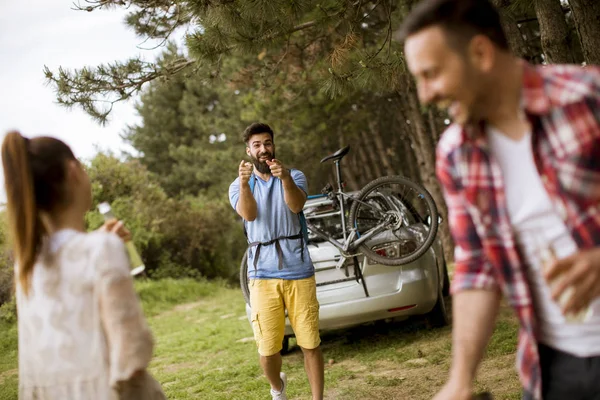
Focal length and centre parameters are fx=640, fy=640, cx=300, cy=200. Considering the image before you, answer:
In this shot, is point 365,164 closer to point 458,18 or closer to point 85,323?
point 85,323

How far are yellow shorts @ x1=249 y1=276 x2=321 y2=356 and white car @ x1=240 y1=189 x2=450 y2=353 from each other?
1765 millimetres

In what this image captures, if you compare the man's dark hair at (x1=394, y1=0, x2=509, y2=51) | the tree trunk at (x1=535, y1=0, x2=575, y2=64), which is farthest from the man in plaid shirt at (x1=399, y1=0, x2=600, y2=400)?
the tree trunk at (x1=535, y1=0, x2=575, y2=64)

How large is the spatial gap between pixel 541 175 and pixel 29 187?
1.53 meters

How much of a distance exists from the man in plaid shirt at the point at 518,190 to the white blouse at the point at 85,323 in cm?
96

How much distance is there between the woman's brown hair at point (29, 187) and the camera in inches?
80.2

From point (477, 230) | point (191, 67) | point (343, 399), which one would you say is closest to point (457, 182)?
point (477, 230)

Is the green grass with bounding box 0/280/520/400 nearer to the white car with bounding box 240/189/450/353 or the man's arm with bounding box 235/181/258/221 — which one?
the white car with bounding box 240/189/450/353

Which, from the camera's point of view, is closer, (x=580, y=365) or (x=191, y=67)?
(x=580, y=365)

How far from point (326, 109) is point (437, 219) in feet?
32.6

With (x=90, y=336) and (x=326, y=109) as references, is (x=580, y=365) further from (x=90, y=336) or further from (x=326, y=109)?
(x=326, y=109)

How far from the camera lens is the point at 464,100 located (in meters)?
1.62

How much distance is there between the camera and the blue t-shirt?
4578 millimetres

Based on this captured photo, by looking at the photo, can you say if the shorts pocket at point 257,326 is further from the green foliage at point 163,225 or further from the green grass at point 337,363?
Result: the green foliage at point 163,225

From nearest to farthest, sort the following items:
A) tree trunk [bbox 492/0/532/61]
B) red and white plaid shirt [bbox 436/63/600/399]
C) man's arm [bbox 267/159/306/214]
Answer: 1. red and white plaid shirt [bbox 436/63/600/399]
2. man's arm [bbox 267/159/306/214]
3. tree trunk [bbox 492/0/532/61]
